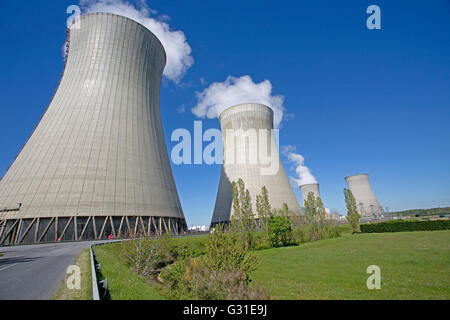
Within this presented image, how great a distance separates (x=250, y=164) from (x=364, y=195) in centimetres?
3432

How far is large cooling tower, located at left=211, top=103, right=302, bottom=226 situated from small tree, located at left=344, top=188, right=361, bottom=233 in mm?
6621

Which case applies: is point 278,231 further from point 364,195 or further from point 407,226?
point 364,195

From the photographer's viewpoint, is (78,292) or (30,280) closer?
(78,292)

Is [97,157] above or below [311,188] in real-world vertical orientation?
above

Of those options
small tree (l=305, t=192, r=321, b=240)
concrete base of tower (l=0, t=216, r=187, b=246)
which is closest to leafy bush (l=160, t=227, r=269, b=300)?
concrete base of tower (l=0, t=216, r=187, b=246)

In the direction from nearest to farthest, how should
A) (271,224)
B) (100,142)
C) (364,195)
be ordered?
(100,142)
(271,224)
(364,195)

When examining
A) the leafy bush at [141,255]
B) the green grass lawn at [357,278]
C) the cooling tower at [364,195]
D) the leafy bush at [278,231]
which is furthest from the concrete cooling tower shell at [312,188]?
the leafy bush at [141,255]

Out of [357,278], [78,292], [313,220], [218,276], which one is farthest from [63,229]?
[313,220]

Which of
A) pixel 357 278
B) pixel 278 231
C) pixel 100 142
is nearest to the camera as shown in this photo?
pixel 357 278

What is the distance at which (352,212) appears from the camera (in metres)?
28.4
